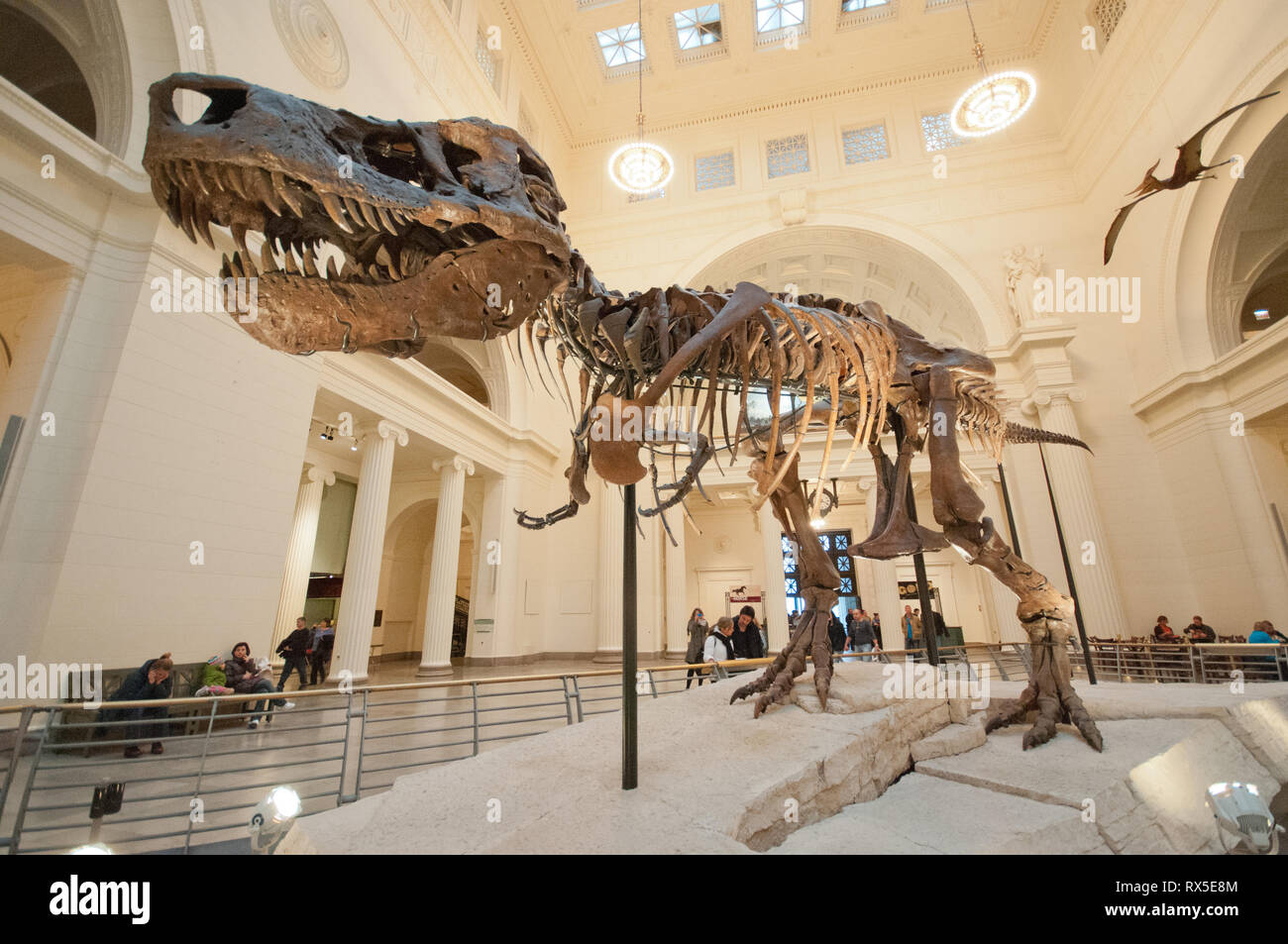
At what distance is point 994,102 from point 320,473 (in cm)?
1676

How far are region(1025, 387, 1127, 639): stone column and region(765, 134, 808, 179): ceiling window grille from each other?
940 centimetres

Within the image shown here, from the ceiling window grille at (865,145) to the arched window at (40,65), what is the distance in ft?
54.7

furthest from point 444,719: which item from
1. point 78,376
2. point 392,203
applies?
point 392,203

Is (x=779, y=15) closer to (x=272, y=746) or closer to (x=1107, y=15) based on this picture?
(x=1107, y=15)

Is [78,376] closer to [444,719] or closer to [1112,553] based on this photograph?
[444,719]

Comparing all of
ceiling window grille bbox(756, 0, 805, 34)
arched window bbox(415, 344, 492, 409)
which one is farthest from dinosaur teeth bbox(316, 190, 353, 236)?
ceiling window grille bbox(756, 0, 805, 34)

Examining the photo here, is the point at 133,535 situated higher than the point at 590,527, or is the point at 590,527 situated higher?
the point at 590,527

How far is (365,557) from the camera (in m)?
9.97

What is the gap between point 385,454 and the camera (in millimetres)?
10516

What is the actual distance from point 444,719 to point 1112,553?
13.2 metres

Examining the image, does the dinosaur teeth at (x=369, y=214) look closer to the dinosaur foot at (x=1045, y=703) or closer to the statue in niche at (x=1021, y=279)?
the dinosaur foot at (x=1045, y=703)

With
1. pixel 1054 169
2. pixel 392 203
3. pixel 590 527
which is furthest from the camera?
pixel 590 527

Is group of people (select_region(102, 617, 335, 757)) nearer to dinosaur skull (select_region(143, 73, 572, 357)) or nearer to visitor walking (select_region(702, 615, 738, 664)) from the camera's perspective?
dinosaur skull (select_region(143, 73, 572, 357))
